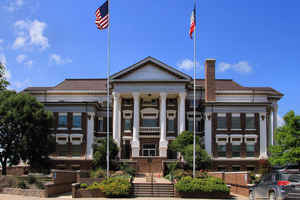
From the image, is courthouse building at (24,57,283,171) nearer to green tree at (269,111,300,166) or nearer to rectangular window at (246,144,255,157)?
rectangular window at (246,144,255,157)

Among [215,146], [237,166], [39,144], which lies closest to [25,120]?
[39,144]

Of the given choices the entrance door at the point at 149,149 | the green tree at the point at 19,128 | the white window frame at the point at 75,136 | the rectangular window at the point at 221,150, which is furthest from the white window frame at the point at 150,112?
the green tree at the point at 19,128

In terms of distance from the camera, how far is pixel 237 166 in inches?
1923

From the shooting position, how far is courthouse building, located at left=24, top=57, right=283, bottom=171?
49.1 metres

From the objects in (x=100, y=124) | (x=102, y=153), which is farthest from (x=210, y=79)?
(x=102, y=153)

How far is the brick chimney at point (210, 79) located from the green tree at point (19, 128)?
79.1ft

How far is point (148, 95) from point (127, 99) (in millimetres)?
3541

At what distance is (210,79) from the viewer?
2062 inches

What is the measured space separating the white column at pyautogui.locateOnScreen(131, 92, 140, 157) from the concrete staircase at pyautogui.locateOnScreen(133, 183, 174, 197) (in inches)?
719

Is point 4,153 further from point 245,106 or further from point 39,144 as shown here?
point 245,106

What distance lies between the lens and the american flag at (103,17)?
104 ft

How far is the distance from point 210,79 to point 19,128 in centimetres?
2785

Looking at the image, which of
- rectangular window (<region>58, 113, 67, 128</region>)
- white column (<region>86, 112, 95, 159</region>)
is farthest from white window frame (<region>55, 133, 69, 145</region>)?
white column (<region>86, 112, 95, 159</region>)

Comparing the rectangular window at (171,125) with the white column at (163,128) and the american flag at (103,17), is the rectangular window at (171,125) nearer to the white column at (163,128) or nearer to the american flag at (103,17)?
the white column at (163,128)
